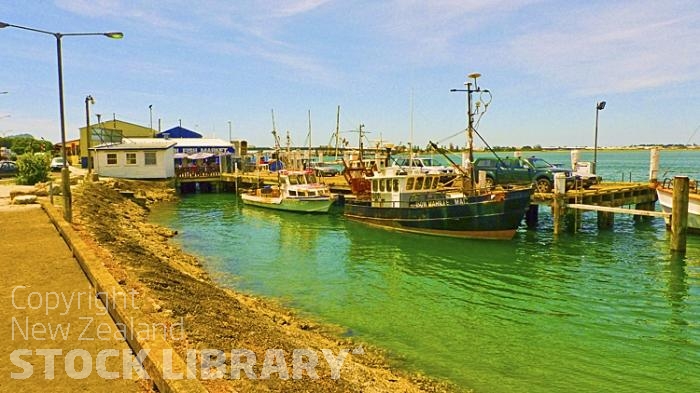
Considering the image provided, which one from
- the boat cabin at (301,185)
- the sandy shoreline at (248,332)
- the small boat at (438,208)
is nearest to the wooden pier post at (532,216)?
the small boat at (438,208)

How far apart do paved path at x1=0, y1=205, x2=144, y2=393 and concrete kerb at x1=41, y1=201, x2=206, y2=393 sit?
0.16 metres

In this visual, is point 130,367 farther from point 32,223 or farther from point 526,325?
point 32,223

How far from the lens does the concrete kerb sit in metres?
5.08

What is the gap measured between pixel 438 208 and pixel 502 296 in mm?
10039

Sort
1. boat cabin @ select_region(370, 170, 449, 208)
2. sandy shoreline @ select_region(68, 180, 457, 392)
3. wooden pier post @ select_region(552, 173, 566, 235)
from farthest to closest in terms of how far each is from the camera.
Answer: boat cabin @ select_region(370, 170, 449, 208) < wooden pier post @ select_region(552, 173, 566, 235) < sandy shoreline @ select_region(68, 180, 457, 392)

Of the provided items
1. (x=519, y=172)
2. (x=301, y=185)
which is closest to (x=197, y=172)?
(x=301, y=185)

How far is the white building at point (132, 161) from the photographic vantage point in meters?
45.2

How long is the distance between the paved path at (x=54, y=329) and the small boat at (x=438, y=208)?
16974mm

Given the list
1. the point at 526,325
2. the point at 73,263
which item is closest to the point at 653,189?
the point at 526,325

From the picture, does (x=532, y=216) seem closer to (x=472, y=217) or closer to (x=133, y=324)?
(x=472, y=217)

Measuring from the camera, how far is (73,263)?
1044cm

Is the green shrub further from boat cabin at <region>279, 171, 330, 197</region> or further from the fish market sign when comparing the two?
the fish market sign

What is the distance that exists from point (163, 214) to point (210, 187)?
19.5m

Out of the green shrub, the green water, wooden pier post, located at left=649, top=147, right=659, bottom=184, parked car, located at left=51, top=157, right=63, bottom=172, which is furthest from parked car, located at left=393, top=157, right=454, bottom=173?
parked car, located at left=51, top=157, right=63, bottom=172
